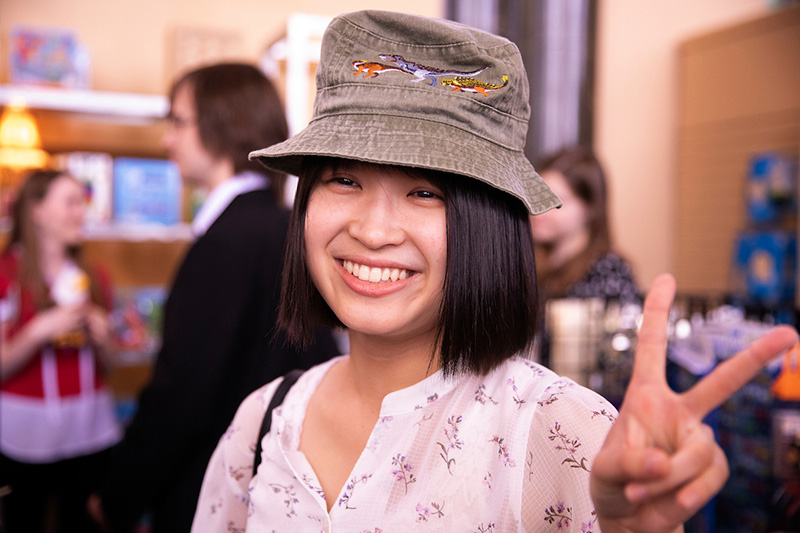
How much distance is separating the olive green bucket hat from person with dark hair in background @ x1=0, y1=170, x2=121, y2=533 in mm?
1870

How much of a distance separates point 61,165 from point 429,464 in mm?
2611

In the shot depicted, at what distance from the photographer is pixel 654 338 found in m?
0.65

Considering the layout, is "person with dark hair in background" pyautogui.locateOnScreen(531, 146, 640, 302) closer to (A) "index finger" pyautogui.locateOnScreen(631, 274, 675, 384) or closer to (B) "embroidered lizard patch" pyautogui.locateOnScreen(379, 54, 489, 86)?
(B) "embroidered lizard patch" pyautogui.locateOnScreen(379, 54, 489, 86)

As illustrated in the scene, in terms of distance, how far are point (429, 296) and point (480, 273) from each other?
0.07m

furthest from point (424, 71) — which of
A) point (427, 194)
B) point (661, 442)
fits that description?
point (661, 442)

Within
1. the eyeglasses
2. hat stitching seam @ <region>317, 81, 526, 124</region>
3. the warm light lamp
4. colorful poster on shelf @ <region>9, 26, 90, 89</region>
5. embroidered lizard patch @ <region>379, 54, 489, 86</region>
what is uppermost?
colorful poster on shelf @ <region>9, 26, 90, 89</region>

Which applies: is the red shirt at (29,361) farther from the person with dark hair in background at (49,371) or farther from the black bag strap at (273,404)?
the black bag strap at (273,404)

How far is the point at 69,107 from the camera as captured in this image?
2.83m

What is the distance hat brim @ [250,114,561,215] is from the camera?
2.57ft

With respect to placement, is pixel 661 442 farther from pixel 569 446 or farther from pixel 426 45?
pixel 426 45

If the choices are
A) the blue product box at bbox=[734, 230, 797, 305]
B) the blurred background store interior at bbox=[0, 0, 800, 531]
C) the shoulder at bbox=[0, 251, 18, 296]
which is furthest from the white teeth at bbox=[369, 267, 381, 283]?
the blue product box at bbox=[734, 230, 797, 305]

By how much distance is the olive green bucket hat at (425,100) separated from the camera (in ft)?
2.63

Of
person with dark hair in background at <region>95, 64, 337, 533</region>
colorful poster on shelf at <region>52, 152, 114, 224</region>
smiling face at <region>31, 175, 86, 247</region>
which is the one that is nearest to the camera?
person with dark hair in background at <region>95, 64, 337, 533</region>

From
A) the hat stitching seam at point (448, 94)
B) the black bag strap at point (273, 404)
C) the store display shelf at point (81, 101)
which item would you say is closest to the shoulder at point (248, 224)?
the black bag strap at point (273, 404)
